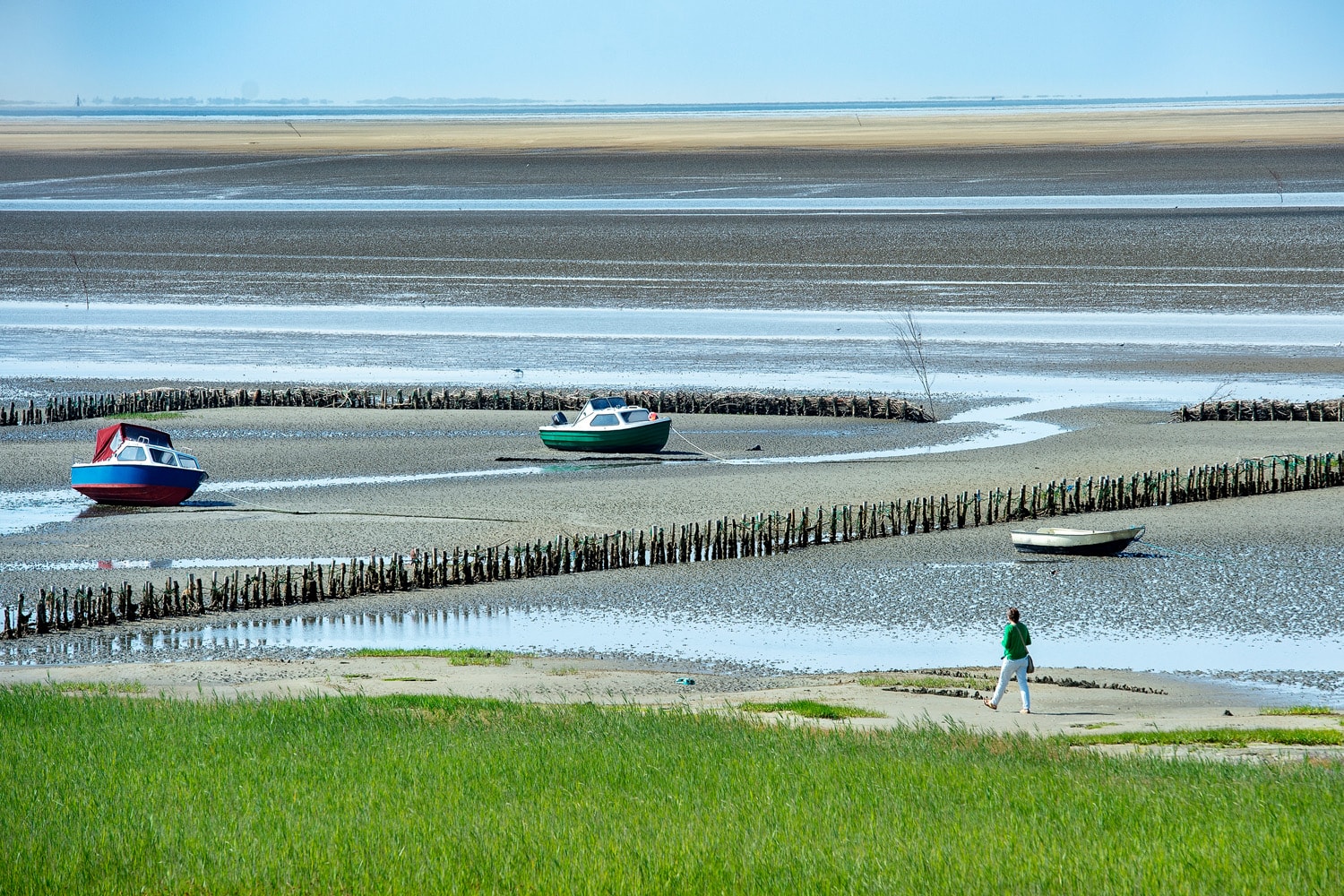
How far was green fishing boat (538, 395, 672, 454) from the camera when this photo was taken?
36781mm

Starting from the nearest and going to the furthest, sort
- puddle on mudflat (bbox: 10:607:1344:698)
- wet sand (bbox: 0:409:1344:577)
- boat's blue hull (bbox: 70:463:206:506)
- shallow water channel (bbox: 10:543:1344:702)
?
1. puddle on mudflat (bbox: 10:607:1344:698)
2. shallow water channel (bbox: 10:543:1344:702)
3. wet sand (bbox: 0:409:1344:577)
4. boat's blue hull (bbox: 70:463:206:506)

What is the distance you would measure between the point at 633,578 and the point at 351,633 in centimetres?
524

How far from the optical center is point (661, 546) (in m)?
26.8

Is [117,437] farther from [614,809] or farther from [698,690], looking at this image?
[614,809]

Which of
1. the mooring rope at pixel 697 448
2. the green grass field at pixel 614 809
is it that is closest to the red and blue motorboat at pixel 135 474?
the mooring rope at pixel 697 448

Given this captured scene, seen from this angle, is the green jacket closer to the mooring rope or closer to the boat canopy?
the mooring rope

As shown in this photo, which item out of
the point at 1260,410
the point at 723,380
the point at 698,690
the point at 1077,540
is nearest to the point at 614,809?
the point at 698,690

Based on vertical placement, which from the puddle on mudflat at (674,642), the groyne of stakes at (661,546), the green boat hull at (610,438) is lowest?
the puddle on mudflat at (674,642)

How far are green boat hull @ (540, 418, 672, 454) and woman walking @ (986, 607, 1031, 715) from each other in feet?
66.3

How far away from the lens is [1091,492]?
3022 centimetres

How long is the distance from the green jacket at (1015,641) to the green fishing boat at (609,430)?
20255 mm

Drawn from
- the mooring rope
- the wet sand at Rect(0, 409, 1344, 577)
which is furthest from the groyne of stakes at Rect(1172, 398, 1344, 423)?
the mooring rope

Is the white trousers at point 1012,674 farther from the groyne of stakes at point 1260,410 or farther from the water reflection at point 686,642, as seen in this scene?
the groyne of stakes at point 1260,410

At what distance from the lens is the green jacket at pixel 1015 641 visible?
17.0m
